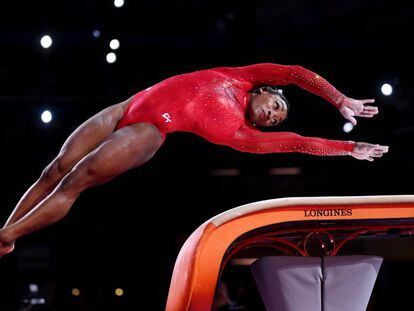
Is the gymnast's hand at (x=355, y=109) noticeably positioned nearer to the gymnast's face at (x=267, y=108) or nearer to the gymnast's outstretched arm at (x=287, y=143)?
the gymnast's outstretched arm at (x=287, y=143)

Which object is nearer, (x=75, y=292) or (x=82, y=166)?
(x=82, y=166)

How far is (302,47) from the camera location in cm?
599

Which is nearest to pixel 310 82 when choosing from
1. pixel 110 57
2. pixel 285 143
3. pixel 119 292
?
pixel 285 143

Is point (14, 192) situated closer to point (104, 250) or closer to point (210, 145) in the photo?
point (104, 250)

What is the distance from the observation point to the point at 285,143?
9.33 feet

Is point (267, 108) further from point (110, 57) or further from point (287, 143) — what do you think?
point (110, 57)

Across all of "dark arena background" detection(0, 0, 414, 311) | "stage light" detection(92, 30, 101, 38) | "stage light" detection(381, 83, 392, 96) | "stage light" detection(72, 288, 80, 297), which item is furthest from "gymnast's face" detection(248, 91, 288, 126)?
"stage light" detection(72, 288, 80, 297)

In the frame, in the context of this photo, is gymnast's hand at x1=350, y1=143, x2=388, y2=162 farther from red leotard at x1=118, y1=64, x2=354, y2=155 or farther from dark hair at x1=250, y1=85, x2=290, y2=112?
dark hair at x1=250, y1=85, x2=290, y2=112

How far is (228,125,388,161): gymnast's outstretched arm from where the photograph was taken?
281 centimetres

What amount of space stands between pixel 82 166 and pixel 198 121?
21.5 inches

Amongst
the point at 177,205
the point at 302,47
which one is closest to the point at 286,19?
the point at 302,47

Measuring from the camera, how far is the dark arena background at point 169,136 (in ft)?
18.5

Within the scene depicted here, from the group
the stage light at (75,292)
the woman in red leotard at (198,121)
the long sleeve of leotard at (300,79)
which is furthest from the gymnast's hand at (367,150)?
the stage light at (75,292)

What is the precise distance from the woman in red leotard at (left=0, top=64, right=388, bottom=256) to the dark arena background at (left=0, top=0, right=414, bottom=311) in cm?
216
